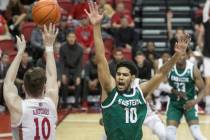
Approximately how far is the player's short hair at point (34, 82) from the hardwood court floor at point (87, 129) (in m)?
6.05

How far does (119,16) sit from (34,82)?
473 inches

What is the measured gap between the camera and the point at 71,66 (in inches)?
567

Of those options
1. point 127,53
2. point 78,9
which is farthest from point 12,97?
point 78,9

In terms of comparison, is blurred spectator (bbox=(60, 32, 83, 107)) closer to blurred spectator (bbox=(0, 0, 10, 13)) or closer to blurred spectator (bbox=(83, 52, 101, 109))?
blurred spectator (bbox=(83, 52, 101, 109))

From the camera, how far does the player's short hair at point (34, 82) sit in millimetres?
4930

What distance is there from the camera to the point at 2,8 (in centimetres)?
1764

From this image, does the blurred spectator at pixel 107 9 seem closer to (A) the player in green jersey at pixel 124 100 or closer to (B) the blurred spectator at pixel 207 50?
(B) the blurred spectator at pixel 207 50

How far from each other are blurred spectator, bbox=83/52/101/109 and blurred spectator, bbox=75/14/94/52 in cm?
106

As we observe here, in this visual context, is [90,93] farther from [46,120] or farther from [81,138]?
[46,120]

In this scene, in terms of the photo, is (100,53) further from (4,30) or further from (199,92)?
(4,30)

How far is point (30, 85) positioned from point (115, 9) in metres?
12.8

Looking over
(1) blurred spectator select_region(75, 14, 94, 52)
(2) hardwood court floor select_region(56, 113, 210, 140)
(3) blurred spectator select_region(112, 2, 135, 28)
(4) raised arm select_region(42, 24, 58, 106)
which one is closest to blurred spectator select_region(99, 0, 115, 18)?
(3) blurred spectator select_region(112, 2, 135, 28)

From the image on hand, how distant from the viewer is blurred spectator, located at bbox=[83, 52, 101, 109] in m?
14.4

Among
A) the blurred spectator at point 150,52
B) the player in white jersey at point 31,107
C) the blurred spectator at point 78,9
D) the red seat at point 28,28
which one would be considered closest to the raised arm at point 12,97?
the player in white jersey at point 31,107
